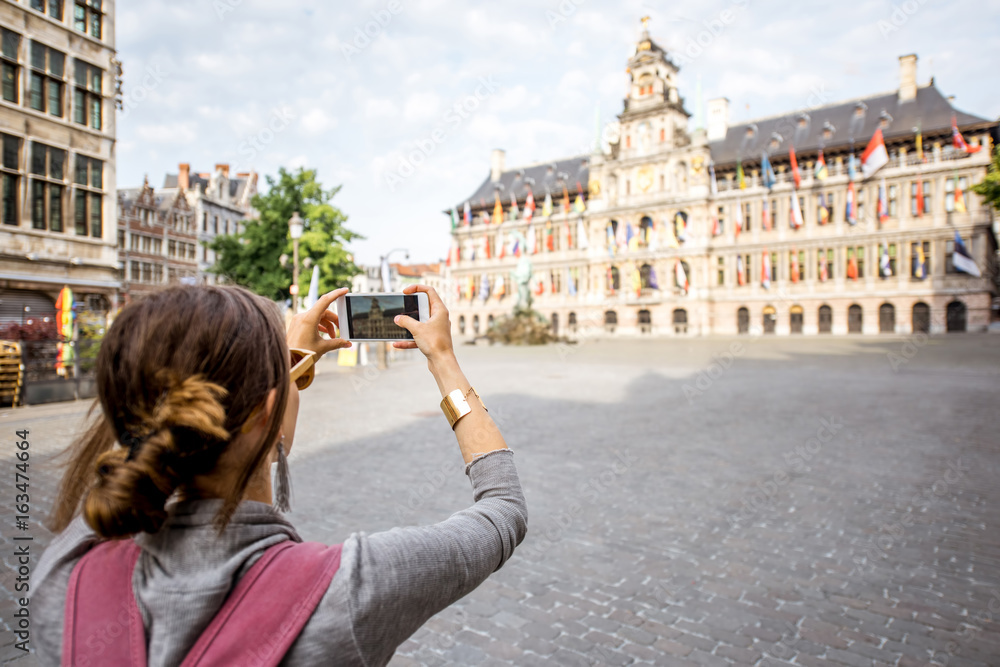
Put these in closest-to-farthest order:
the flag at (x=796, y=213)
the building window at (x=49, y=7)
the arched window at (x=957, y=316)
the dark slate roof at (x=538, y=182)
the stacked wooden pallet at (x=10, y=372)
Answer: the stacked wooden pallet at (x=10, y=372), the building window at (x=49, y=7), the arched window at (x=957, y=316), the flag at (x=796, y=213), the dark slate roof at (x=538, y=182)

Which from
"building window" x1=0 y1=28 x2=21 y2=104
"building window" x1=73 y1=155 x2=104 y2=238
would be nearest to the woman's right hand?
"building window" x1=0 y1=28 x2=21 y2=104

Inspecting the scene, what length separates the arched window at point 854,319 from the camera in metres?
44.7

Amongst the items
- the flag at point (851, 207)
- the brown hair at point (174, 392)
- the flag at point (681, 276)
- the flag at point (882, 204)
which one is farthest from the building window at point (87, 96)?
the flag at point (882, 204)

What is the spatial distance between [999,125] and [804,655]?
4868cm

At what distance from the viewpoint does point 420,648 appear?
3678 millimetres

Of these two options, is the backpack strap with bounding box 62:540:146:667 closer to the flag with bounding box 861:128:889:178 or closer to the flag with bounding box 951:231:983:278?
the flag with bounding box 951:231:983:278

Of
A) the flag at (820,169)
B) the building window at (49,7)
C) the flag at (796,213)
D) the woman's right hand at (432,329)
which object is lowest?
the woman's right hand at (432,329)

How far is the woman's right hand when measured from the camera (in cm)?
155

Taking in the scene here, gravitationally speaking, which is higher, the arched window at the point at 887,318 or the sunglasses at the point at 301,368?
the arched window at the point at 887,318

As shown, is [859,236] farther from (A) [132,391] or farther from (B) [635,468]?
(A) [132,391]

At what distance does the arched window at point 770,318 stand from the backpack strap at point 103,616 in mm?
51113

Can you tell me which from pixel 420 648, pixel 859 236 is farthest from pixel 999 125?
pixel 420 648
